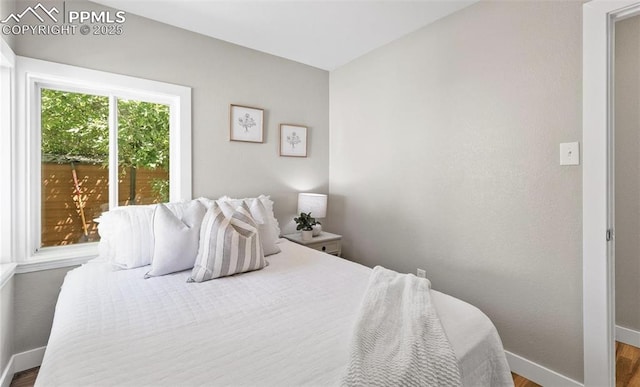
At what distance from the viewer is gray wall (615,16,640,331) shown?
2123 millimetres

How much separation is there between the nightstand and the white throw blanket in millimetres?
1480

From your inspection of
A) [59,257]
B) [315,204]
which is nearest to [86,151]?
[59,257]

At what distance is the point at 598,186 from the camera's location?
58.9 inches

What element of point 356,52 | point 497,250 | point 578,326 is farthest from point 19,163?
point 578,326

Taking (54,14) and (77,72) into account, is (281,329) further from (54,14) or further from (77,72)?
(54,14)

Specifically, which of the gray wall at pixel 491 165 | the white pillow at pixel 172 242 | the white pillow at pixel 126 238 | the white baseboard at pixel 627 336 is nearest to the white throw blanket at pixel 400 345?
the gray wall at pixel 491 165

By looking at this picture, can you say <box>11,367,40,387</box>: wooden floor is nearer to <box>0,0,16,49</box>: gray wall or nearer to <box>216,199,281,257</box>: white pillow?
<box>216,199,281,257</box>: white pillow

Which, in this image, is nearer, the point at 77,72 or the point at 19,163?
the point at 19,163

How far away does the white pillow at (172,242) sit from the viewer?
1.66m

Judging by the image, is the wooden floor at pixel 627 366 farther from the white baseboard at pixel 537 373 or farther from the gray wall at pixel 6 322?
the gray wall at pixel 6 322

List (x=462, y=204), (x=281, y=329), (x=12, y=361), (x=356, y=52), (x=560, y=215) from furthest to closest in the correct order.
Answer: (x=356, y=52) → (x=462, y=204) → (x=12, y=361) → (x=560, y=215) → (x=281, y=329)

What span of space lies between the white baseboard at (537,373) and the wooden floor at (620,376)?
3cm

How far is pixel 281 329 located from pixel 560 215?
1.67 m

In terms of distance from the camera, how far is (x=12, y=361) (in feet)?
5.86
